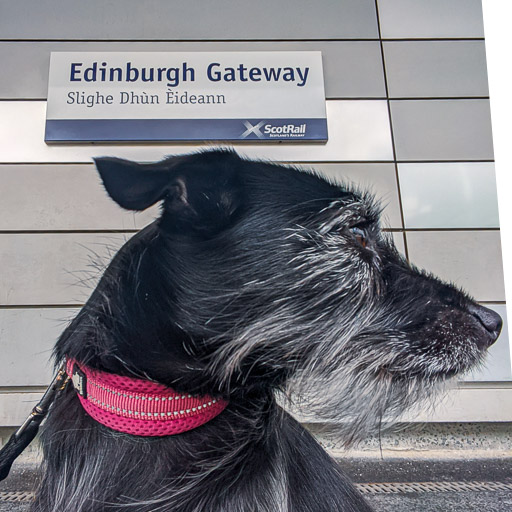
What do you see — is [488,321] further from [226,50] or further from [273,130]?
[226,50]

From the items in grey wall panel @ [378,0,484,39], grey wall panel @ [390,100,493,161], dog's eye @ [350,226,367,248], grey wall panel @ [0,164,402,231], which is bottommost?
dog's eye @ [350,226,367,248]

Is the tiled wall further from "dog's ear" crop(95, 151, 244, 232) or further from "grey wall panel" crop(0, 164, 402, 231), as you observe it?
"dog's ear" crop(95, 151, 244, 232)

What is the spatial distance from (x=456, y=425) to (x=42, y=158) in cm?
327

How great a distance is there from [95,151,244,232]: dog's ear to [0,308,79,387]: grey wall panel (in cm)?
184

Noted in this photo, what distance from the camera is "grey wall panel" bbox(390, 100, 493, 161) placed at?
3.15m

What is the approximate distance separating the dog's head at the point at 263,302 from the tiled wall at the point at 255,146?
173cm

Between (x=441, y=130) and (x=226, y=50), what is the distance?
1.67m

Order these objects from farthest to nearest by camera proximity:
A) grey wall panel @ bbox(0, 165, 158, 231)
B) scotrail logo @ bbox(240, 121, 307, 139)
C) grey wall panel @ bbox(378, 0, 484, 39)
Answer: grey wall panel @ bbox(378, 0, 484, 39)
scotrail logo @ bbox(240, 121, 307, 139)
grey wall panel @ bbox(0, 165, 158, 231)

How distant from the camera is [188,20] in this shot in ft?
10.7

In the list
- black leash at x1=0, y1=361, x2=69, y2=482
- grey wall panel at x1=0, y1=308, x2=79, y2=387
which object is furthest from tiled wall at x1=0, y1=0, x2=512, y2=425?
black leash at x1=0, y1=361, x2=69, y2=482

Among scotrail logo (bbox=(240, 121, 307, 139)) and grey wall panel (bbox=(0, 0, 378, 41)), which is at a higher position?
grey wall panel (bbox=(0, 0, 378, 41))

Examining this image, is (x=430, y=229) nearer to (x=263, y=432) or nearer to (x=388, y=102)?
(x=388, y=102)

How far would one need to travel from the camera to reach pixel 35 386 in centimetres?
275

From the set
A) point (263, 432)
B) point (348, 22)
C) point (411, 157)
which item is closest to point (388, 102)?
point (411, 157)
